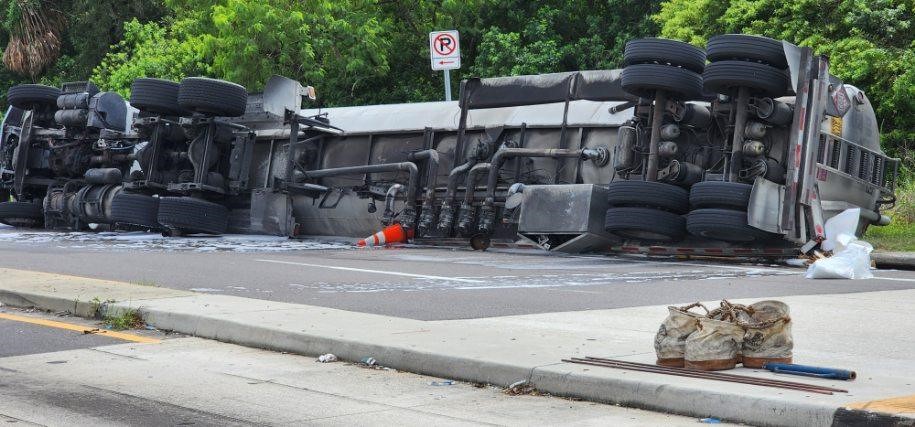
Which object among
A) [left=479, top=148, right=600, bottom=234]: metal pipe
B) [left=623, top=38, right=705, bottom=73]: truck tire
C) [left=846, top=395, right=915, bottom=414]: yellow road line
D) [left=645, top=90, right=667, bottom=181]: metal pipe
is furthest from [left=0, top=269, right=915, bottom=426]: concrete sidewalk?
[left=479, top=148, right=600, bottom=234]: metal pipe

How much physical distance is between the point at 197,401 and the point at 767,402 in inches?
117

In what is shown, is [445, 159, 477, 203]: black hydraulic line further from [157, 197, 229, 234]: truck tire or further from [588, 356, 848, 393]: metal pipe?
[588, 356, 848, 393]: metal pipe

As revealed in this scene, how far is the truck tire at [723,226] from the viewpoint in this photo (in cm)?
1522

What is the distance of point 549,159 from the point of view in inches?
738

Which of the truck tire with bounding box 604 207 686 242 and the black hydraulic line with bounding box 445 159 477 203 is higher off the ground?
the black hydraulic line with bounding box 445 159 477 203

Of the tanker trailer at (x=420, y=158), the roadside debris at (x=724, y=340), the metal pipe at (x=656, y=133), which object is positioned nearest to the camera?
the roadside debris at (x=724, y=340)

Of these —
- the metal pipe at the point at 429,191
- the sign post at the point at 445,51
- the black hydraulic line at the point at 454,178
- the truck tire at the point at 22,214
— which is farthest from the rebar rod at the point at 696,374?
the truck tire at the point at 22,214

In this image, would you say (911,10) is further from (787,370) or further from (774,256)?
(787,370)

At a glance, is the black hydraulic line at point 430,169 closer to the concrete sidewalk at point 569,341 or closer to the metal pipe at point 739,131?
the metal pipe at point 739,131

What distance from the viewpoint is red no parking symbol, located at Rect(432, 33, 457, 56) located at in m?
23.6

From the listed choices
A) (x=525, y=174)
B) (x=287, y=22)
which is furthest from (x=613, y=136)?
(x=287, y=22)

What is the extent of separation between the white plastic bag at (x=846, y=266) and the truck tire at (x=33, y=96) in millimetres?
17334

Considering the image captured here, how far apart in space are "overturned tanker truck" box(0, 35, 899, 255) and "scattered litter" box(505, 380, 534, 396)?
9101 millimetres

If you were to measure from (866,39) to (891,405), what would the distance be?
21193 millimetres
